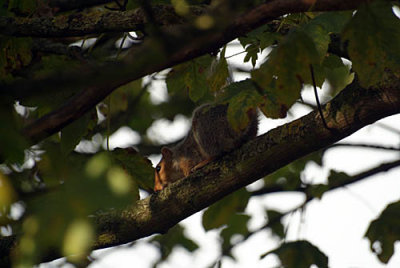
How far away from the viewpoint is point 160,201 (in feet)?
9.38

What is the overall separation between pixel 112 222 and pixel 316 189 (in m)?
1.81

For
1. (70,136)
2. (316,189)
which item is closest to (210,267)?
(316,189)

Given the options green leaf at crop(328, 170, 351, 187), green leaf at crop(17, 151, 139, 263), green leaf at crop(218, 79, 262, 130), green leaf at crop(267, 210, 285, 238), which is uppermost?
green leaf at crop(17, 151, 139, 263)

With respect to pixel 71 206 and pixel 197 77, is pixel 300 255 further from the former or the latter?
pixel 71 206

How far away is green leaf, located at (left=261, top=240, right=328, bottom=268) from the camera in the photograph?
3518 mm

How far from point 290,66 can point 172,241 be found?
3.85 metres

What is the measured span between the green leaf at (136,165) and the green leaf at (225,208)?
858 millimetres

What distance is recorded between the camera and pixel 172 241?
17.4 feet

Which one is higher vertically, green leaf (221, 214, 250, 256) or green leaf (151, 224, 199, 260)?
green leaf (221, 214, 250, 256)

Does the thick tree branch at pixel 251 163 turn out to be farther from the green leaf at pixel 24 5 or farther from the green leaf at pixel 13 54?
the green leaf at pixel 24 5

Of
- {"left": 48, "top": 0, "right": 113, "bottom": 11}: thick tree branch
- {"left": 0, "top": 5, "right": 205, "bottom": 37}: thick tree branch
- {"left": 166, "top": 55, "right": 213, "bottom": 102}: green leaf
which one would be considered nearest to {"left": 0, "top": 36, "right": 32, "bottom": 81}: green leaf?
{"left": 0, "top": 5, "right": 205, "bottom": 37}: thick tree branch

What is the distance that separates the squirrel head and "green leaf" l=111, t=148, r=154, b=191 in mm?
1890

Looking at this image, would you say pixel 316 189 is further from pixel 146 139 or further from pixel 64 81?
pixel 64 81

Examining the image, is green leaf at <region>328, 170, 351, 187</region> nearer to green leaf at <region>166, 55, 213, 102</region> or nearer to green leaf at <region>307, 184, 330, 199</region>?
green leaf at <region>307, 184, 330, 199</region>
